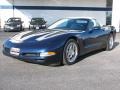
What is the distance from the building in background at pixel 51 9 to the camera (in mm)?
28312

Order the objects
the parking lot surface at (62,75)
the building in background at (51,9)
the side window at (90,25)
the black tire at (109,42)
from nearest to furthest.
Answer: the parking lot surface at (62,75) < the side window at (90,25) < the black tire at (109,42) < the building in background at (51,9)

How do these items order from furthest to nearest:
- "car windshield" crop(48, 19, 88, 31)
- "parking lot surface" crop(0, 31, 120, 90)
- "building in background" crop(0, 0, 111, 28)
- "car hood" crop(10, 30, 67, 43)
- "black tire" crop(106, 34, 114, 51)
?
1. "building in background" crop(0, 0, 111, 28)
2. "black tire" crop(106, 34, 114, 51)
3. "car windshield" crop(48, 19, 88, 31)
4. "car hood" crop(10, 30, 67, 43)
5. "parking lot surface" crop(0, 31, 120, 90)

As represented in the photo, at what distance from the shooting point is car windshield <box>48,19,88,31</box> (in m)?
8.36

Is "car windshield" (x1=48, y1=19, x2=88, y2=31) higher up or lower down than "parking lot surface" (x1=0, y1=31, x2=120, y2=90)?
higher up

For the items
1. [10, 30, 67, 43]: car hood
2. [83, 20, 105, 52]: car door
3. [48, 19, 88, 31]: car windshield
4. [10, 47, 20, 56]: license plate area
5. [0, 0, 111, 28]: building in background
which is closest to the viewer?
[10, 47, 20, 56]: license plate area

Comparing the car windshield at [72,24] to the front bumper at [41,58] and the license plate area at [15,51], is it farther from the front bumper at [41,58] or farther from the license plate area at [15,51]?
the license plate area at [15,51]

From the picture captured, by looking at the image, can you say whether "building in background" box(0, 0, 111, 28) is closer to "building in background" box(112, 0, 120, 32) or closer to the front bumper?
"building in background" box(112, 0, 120, 32)

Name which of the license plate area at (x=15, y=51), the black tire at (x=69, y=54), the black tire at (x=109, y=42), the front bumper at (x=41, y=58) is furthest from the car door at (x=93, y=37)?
the license plate area at (x=15, y=51)

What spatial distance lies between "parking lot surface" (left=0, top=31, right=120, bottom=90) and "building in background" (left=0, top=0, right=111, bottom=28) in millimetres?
20725

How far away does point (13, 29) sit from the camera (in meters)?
23.1

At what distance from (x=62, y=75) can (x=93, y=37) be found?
256 centimetres

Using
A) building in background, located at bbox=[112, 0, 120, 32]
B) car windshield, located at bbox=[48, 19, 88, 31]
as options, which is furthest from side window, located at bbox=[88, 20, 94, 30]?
building in background, located at bbox=[112, 0, 120, 32]

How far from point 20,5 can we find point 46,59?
73.9ft

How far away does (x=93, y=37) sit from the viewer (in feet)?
27.8
